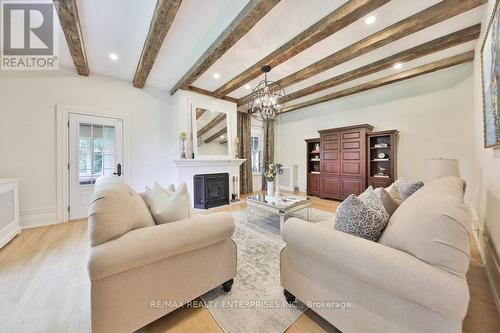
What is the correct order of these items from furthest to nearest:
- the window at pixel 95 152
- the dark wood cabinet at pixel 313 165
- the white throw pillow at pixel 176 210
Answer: the dark wood cabinet at pixel 313 165 < the window at pixel 95 152 < the white throw pillow at pixel 176 210

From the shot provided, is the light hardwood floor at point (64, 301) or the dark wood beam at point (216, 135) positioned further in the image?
the dark wood beam at point (216, 135)

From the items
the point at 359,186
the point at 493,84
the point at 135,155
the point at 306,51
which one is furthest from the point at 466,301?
the point at 135,155

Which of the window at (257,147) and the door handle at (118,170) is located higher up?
the window at (257,147)

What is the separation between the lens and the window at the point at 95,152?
352 cm

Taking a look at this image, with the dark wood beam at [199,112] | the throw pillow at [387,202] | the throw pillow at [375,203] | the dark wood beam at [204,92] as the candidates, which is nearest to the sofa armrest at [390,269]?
the throw pillow at [375,203]

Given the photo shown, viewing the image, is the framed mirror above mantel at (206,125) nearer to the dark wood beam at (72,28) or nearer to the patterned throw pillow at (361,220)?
the dark wood beam at (72,28)

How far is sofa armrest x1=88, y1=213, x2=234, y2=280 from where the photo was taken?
1.01 metres

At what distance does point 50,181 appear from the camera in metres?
3.25

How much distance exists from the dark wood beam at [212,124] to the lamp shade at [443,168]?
4163 millimetres

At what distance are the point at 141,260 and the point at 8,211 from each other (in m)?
2.98

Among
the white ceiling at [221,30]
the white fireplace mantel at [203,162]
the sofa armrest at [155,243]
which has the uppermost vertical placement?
the white ceiling at [221,30]

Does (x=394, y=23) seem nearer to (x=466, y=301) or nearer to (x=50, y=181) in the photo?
(x=466, y=301)

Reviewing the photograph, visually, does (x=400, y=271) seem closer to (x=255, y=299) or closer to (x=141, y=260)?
(x=255, y=299)

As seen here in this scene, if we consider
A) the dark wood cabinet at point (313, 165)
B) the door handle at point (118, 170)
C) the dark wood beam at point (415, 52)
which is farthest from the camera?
the dark wood cabinet at point (313, 165)
